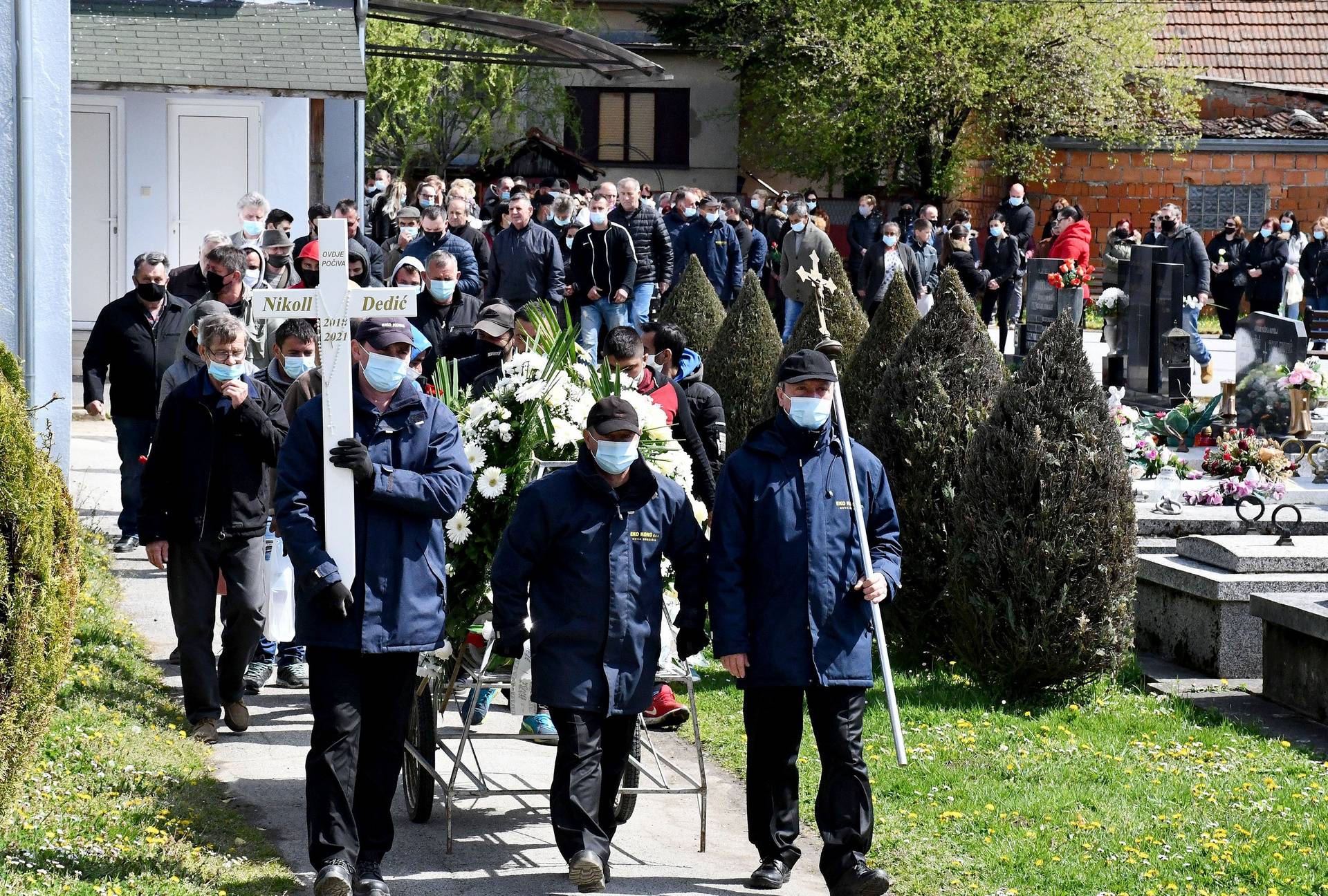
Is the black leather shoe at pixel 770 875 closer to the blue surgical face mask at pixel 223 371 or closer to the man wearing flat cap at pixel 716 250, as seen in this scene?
the blue surgical face mask at pixel 223 371

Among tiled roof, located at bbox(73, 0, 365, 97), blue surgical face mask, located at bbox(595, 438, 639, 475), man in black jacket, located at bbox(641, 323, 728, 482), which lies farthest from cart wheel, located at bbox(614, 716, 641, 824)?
tiled roof, located at bbox(73, 0, 365, 97)

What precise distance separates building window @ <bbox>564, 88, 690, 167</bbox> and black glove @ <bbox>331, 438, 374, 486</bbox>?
3772 cm

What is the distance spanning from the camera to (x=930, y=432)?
923cm

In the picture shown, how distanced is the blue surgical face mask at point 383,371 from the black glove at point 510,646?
3.11 feet

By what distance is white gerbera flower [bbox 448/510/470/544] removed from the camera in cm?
678

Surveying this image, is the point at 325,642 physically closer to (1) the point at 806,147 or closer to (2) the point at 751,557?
(2) the point at 751,557

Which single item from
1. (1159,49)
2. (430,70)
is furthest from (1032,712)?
(1159,49)

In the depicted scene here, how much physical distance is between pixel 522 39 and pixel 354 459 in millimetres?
17110

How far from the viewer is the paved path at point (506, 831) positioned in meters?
6.09

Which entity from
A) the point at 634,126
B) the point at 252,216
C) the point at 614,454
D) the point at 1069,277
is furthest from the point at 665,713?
the point at 634,126

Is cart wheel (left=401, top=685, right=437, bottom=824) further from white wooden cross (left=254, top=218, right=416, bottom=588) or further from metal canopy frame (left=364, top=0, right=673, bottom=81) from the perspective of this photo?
metal canopy frame (left=364, top=0, right=673, bottom=81)

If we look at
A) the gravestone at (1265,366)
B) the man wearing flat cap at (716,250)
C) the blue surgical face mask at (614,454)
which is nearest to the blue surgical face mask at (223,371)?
the blue surgical face mask at (614,454)

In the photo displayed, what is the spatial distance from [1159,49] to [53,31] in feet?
116

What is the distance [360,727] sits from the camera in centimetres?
582
